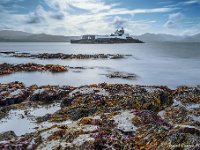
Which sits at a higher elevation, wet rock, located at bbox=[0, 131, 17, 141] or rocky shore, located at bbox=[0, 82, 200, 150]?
rocky shore, located at bbox=[0, 82, 200, 150]

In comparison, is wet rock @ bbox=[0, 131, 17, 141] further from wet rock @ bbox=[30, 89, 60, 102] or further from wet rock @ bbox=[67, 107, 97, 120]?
wet rock @ bbox=[30, 89, 60, 102]

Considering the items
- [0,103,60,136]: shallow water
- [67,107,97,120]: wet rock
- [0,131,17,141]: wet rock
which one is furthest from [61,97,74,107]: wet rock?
[0,131,17,141]: wet rock

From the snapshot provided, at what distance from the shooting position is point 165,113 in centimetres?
1928

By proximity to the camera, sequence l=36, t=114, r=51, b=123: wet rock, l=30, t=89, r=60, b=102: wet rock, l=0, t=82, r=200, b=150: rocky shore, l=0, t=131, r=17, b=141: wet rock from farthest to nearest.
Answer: l=30, t=89, r=60, b=102: wet rock → l=36, t=114, r=51, b=123: wet rock → l=0, t=131, r=17, b=141: wet rock → l=0, t=82, r=200, b=150: rocky shore

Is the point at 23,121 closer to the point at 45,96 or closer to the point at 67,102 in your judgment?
the point at 67,102

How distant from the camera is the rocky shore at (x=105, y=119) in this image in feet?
40.9

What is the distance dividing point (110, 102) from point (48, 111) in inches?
197

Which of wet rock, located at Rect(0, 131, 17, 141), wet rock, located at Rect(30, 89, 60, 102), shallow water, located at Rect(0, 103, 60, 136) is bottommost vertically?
shallow water, located at Rect(0, 103, 60, 136)

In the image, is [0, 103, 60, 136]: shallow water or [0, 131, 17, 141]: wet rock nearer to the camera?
[0, 131, 17, 141]: wet rock

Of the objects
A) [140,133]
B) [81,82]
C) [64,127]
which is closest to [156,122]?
[140,133]

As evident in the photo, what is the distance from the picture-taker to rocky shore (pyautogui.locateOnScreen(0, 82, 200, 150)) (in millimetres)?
12461

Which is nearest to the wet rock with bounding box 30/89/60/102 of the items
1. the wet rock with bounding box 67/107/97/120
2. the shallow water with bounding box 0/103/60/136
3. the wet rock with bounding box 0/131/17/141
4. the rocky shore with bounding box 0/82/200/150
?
the rocky shore with bounding box 0/82/200/150

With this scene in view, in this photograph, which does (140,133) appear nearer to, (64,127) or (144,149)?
(144,149)

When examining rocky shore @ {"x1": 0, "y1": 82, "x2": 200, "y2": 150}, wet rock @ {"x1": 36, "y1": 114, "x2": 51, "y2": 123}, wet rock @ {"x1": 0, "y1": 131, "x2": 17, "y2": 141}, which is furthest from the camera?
wet rock @ {"x1": 36, "y1": 114, "x2": 51, "y2": 123}
